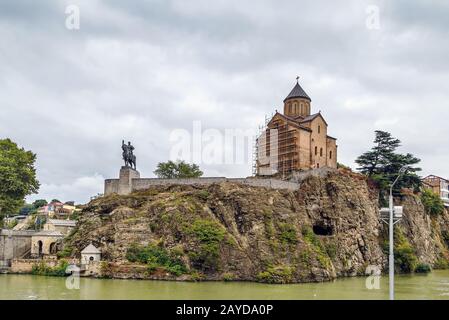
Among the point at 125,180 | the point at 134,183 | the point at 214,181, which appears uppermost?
the point at 125,180

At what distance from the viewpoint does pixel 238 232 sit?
45969mm

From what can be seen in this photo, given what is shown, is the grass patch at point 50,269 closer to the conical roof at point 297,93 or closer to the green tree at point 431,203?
the conical roof at point 297,93

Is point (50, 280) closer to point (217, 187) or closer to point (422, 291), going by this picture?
point (217, 187)

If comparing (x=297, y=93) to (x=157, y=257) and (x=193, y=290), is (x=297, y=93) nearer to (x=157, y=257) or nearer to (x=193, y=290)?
(x=157, y=257)

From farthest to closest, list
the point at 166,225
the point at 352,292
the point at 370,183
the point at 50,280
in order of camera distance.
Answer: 1. the point at 370,183
2. the point at 166,225
3. the point at 50,280
4. the point at 352,292

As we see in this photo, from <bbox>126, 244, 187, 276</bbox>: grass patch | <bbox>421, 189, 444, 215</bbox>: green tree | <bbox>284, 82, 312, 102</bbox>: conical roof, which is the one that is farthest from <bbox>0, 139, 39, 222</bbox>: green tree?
<bbox>421, 189, 444, 215</bbox>: green tree

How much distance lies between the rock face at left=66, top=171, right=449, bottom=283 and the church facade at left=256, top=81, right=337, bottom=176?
5.98 m

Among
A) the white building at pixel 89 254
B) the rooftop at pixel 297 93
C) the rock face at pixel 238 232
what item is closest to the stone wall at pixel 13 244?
the rock face at pixel 238 232

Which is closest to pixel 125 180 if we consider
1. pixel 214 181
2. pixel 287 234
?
pixel 214 181

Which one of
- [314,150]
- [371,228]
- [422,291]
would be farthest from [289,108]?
[422,291]

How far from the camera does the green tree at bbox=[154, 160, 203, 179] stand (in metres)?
68.8

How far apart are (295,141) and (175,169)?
691 inches

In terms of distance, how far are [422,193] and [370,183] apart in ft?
58.5

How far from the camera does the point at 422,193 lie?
74.7 meters
